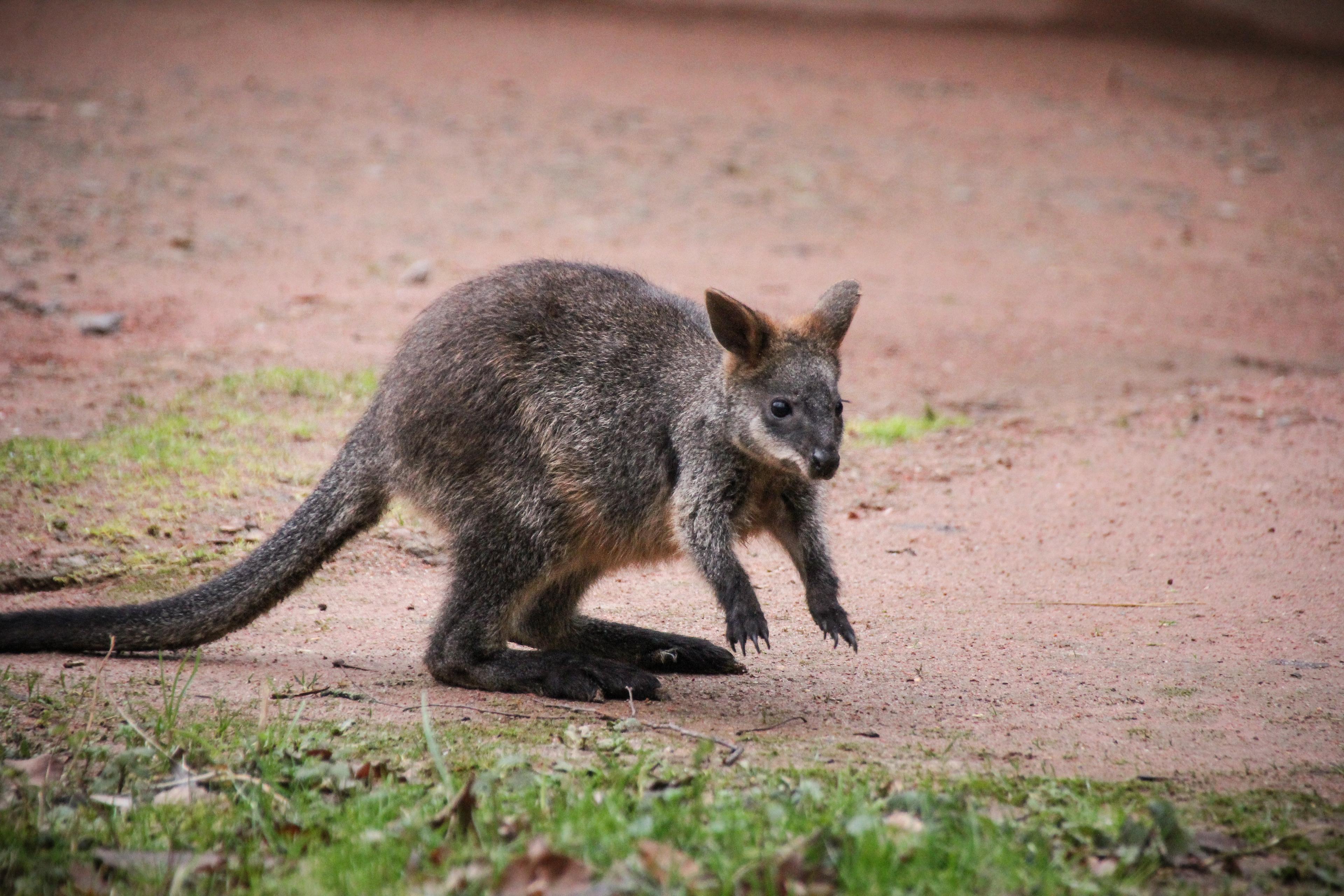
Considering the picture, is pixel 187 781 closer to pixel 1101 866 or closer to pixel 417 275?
pixel 1101 866

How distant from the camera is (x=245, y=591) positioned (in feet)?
15.0

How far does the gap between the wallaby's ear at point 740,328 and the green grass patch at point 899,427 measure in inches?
120

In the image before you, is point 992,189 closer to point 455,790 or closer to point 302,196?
point 302,196

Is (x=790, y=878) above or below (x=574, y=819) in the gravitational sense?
above

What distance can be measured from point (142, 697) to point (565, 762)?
1448 millimetres

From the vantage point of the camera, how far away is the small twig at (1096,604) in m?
5.24

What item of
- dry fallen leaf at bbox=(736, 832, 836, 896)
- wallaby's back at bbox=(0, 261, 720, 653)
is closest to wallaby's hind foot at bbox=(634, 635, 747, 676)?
wallaby's back at bbox=(0, 261, 720, 653)

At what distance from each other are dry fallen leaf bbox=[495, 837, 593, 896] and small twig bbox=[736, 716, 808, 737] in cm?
125

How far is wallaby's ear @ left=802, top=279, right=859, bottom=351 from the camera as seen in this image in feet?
15.1

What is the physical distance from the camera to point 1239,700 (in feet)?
13.6

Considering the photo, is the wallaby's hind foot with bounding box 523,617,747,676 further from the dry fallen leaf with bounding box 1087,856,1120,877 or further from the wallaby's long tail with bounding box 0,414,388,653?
the dry fallen leaf with bounding box 1087,856,1120,877

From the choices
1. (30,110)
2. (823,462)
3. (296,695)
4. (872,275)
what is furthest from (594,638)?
(30,110)

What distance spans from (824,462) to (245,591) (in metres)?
2.04

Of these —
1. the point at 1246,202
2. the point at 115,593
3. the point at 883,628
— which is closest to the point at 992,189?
the point at 1246,202
